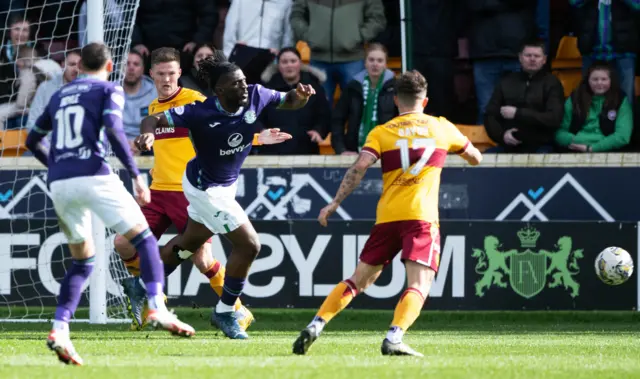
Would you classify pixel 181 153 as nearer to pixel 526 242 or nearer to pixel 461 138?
pixel 461 138

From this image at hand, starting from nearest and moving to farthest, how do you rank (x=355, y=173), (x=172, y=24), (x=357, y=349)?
(x=355, y=173)
(x=357, y=349)
(x=172, y=24)

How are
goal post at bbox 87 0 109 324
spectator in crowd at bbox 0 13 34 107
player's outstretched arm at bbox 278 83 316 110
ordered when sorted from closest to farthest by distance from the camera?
1. player's outstretched arm at bbox 278 83 316 110
2. goal post at bbox 87 0 109 324
3. spectator in crowd at bbox 0 13 34 107

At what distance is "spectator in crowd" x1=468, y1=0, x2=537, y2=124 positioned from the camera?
12680 mm

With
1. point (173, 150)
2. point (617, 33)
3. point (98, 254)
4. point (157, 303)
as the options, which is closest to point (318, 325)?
point (157, 303)

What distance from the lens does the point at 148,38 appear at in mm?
13648

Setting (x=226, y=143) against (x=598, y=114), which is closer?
(x=226, y=143)

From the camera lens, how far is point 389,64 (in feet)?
45.7

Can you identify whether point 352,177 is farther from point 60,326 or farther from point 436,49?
point 436,49

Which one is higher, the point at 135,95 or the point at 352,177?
the point at 135,95

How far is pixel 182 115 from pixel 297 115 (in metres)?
4.66

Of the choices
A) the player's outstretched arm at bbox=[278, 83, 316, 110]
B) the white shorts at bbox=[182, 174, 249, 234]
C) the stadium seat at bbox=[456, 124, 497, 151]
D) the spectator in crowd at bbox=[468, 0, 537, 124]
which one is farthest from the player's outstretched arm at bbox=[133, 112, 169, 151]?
the spectator in crowd at bbox=[468, 0, 537, 124]

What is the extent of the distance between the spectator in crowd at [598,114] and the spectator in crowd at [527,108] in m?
0.20

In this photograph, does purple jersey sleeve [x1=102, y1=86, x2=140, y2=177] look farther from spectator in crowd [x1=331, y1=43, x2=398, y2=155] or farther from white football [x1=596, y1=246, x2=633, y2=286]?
spectator in crowd [x1=331, y1=43, x2=398, y2=155]

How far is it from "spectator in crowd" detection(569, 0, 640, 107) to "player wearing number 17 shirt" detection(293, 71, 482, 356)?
5.62 metres
